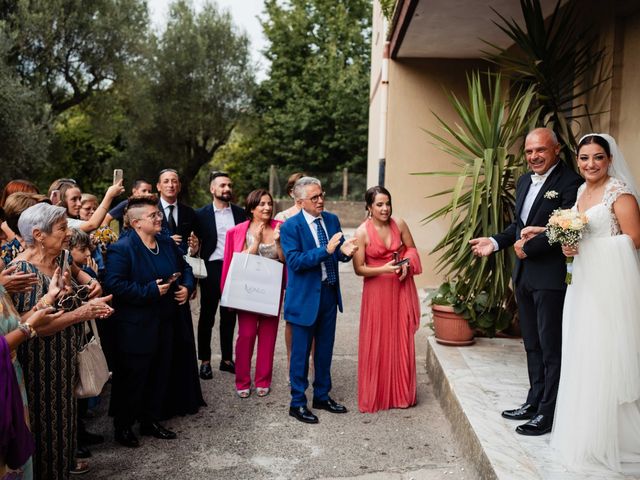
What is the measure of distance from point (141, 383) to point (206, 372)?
5.57ft

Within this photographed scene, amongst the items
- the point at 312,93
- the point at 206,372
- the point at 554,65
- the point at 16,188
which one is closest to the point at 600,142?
the point at 554,65

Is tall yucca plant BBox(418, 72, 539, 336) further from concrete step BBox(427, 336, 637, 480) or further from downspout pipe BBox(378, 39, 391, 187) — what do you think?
downspout pipe BBox(378, 39, 391, 187)

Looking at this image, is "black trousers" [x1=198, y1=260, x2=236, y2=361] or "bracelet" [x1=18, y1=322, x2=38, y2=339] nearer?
"bracelet" [x1=18, y1=322, x2=38, y2=339]

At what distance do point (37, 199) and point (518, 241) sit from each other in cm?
358

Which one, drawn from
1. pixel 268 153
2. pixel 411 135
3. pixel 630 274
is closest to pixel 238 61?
pixel 268 153

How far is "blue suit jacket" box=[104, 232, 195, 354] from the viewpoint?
4.37 m

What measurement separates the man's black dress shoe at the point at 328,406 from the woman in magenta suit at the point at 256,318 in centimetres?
60

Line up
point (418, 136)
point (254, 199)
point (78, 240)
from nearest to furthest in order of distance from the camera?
point (78, 240), point (254, 199), point (418, 136)

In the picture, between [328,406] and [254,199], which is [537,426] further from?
[254,199]

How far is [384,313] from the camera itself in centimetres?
520

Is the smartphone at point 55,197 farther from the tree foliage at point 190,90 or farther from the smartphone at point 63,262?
the tree foliage at point 190,90

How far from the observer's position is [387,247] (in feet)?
17.0

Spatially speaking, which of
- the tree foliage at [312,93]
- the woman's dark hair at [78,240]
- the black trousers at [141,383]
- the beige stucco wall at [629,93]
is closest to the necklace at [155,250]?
the woman's dark hair at [78,240]

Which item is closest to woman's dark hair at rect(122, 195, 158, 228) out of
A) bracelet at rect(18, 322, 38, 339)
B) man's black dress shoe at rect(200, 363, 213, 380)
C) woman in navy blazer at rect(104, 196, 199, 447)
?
woman in navy blazer at rect(104, 196, 199, 447)
